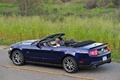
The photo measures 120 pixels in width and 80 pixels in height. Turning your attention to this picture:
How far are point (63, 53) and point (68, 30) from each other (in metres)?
6.71

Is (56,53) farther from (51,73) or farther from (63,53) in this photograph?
(51,73)

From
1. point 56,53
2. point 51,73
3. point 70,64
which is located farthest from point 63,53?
point 51,73

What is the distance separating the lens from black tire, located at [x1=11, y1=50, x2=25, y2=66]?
1193 cm

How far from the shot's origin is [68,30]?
17.3m

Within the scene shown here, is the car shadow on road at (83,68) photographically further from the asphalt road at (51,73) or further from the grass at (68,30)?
the grass at (68,30)

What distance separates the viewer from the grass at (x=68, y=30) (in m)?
15.2

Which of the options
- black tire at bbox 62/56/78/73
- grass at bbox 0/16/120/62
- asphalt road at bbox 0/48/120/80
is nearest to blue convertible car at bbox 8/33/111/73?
black tire at bbox 62/56/78/73

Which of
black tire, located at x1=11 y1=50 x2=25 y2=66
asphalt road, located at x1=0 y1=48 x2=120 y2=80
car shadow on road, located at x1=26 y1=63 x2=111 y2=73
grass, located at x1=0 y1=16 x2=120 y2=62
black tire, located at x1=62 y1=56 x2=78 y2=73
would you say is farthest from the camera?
grass, located at x1=0 y1=16 x2=120 y2=62

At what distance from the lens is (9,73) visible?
427 inches

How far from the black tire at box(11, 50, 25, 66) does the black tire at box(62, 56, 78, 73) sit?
6.25 ft

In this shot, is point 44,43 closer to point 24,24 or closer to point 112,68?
point 112,68

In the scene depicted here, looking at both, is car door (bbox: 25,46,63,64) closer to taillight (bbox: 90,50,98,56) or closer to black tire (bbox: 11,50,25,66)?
black tire (bbox: 11,50,25,66)

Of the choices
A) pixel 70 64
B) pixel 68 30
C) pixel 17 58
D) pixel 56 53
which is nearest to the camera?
pixel 70 64

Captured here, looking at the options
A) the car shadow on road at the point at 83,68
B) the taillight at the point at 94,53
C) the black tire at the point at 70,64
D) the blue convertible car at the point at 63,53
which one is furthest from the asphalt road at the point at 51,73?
the taillight at the point at 94,53
